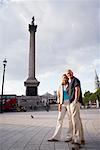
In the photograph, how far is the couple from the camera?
23.7 feet

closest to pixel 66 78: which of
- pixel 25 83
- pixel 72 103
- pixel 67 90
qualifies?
pixel 67 90

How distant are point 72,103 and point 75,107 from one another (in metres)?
0.14

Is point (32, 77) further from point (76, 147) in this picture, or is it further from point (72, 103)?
point (76, 147)

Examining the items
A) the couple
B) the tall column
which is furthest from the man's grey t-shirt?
the tall column

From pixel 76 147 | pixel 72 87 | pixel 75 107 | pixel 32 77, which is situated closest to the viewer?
pixel 76 147

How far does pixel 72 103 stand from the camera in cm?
736

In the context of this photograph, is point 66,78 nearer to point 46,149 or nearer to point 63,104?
point 63,104

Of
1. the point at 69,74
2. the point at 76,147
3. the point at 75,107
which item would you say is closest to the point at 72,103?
the point at 75,107

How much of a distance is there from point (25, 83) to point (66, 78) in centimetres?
4394

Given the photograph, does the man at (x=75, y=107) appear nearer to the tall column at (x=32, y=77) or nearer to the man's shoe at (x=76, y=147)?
the man's shoe at (x=76, y=147)

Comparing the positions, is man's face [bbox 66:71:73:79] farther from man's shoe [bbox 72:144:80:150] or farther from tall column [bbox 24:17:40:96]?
tall column [bbox 24:17:40:96]

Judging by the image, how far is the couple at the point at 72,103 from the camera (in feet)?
23.7

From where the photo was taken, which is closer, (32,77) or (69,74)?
(69,74)

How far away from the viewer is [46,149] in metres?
6.70
